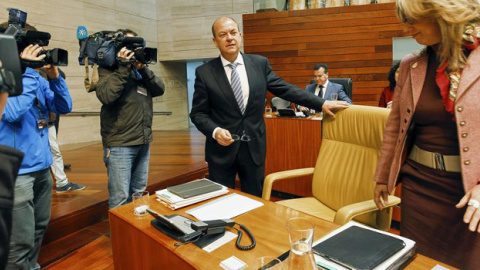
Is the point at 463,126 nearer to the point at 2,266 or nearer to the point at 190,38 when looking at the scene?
the point at 2,266

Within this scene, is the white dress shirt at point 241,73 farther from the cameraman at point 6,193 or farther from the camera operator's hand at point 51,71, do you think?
the cameraman at point 6,193

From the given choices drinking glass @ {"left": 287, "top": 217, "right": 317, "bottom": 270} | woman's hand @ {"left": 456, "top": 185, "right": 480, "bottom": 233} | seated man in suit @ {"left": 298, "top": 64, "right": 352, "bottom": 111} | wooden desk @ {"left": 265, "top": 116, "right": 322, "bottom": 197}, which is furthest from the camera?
seated man in suit @ {"left": 298, "top": 64, "right": 352, "bottom": 111}

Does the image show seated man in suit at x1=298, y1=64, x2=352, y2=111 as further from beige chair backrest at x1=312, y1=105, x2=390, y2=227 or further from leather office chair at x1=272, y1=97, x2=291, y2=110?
beige chair backrest at x1=312, y1=105, x2=390, y2=227

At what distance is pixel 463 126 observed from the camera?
1.12 meters

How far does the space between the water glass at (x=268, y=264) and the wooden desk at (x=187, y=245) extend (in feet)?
0.29

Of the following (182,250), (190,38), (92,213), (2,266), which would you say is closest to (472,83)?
(182,250)

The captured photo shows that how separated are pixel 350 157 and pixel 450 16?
0.94 meters

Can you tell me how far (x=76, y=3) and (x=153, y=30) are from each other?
2.09 meters

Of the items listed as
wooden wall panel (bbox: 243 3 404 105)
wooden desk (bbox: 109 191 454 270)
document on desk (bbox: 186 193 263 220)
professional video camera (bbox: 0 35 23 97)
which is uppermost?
wooden wall panel (bbox: 243 3 404 105)

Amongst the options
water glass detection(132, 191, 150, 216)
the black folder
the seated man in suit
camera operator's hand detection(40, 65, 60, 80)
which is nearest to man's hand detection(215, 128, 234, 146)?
water glass detection(132, 191, 150, 216)

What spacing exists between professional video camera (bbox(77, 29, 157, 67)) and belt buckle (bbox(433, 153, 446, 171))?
1.74 metres

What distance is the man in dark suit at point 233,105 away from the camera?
2.05 m

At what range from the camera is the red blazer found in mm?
1112

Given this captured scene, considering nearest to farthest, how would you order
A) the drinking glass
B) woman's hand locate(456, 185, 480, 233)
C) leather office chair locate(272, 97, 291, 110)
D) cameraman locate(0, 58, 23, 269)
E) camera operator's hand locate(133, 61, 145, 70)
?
1. cameraman locate(0, 58, 23, 269)
2. the drinking glass
3. woman's hand locate(456, 185, 480, 233)
4. camera operator's hand locate(133, 61, 145, 70)
5. leather office chair locate(272, 97, 291, 110)
